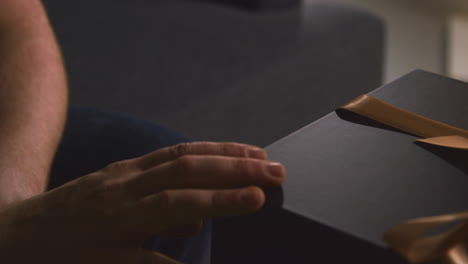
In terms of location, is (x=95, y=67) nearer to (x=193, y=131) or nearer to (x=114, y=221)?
(x=193, y=131)

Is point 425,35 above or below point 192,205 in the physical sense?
below

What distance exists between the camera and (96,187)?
492 mm

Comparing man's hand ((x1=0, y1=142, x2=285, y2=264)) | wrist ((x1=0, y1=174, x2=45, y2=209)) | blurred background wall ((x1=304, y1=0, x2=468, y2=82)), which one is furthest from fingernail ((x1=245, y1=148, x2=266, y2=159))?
blurred background wall ((x1=304, y1=0, x2=468, y2=82))

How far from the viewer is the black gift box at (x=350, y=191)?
0.45 metres

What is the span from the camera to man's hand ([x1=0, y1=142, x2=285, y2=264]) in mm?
446

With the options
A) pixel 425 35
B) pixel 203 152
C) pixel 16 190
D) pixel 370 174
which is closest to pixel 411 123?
pixel 370 174

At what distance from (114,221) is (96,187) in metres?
0.04

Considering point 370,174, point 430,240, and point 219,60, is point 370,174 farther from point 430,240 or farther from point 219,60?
point 219,60

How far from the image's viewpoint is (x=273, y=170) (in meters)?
0.47

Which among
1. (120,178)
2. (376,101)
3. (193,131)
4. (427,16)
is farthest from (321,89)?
(427,16)

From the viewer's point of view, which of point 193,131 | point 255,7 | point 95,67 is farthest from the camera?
point 255,7

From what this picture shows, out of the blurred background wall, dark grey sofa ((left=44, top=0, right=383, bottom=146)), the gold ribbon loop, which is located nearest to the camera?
the gold ribbon loop

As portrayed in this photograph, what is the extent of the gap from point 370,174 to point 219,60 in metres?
1.00

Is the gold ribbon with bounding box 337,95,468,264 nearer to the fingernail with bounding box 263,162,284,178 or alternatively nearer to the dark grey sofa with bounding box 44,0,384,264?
the fingernail with bounding box 263,162,284,178
